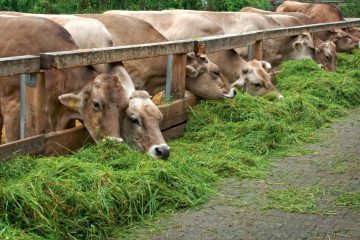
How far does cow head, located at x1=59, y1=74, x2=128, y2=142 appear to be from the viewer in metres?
7.17

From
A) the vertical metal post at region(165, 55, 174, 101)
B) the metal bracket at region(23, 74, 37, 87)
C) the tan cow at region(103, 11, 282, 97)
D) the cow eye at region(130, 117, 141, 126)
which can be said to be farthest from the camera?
the tan cow at region(103, 11, 282, 97)

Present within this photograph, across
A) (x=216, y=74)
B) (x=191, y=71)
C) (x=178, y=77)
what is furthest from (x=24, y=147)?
(x=216, y=74)

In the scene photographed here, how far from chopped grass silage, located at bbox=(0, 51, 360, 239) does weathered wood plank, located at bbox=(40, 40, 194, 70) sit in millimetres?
850

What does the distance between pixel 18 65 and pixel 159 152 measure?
166cm

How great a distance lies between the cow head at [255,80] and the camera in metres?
10.8

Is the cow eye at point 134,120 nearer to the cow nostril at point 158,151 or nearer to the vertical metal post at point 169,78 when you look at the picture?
the cow nostril at point 158,151

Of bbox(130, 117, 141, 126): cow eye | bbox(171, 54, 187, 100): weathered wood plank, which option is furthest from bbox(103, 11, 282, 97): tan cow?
bbox(130, 117, 141, 126): cow eye

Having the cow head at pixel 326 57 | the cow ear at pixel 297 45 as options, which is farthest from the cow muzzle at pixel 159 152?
the cow head at pixel 326 57

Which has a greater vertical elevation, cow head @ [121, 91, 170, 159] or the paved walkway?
cow head @ [121, 91, 170, 159]

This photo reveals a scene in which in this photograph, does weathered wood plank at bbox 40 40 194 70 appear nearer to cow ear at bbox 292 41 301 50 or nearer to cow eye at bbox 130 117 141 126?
cow eye at bbox 130 117 141 126

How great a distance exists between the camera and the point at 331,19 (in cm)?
1909

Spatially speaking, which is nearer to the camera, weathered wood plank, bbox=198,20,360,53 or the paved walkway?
the paved walkway

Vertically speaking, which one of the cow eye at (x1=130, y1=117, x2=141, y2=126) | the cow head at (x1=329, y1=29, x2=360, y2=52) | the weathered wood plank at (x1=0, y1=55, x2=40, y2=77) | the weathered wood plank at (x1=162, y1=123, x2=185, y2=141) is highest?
the weathered wood plank at (x1=0, y1=55, x2=40, y2=77)

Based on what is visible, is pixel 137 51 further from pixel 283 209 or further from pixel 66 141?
pixel 283 209
